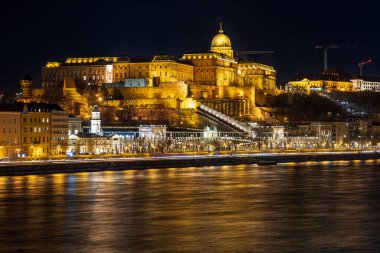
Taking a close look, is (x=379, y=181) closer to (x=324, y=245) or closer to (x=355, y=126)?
(x=324, y=245)

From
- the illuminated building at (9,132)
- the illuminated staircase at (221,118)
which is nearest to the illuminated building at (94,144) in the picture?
the illuminated building at (9,132)

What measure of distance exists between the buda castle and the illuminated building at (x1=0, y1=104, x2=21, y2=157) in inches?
729

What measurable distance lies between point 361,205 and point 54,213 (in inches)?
363

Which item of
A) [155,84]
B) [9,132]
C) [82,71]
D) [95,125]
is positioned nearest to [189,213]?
[9,132]

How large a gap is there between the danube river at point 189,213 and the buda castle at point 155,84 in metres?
32.8

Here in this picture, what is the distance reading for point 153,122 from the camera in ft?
231

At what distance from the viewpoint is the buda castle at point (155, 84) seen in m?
74.0

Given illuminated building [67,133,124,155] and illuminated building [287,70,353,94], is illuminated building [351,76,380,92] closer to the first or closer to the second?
illuminated building [287,70,353,94]

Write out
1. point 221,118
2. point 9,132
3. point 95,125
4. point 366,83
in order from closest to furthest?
point 9,132 < point 95,125 < point 221,118 < point 366,83

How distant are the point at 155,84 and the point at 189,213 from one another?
5392cm

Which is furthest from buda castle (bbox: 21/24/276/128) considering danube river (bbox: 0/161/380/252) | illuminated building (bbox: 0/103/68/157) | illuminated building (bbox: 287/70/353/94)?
danube river (bbox: 0/161/380/252)

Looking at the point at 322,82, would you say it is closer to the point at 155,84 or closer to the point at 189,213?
the point at 155,84

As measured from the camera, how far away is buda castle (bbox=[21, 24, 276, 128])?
7400 cm

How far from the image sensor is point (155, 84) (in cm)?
7906
